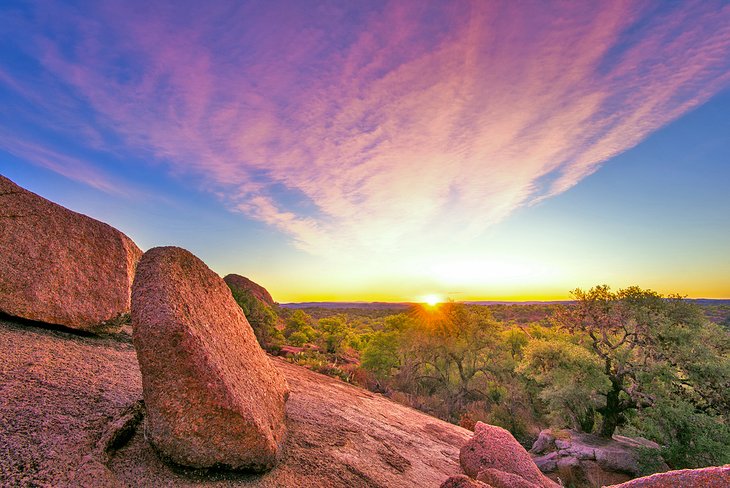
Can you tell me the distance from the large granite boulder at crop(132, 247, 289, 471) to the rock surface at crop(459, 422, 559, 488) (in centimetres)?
679

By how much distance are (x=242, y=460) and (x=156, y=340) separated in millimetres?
2029

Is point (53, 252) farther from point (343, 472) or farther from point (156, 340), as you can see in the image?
point (343, 472)

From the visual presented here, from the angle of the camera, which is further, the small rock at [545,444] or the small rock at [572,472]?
the small rock at [545,444]

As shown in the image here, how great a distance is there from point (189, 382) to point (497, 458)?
9.08 m

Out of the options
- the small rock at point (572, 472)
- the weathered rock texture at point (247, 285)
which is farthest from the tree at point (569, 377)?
the weathered rock texture at point (247, 285)

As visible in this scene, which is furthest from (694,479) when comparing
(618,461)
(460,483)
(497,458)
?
(618,461)

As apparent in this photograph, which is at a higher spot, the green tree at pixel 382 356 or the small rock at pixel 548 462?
the green tree at pixel 382 356

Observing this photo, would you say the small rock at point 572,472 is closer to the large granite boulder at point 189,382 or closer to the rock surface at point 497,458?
the rock surface at point 497,458

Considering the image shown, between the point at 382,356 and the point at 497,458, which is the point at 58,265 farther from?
the point at 382,356

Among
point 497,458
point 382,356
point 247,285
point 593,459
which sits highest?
point 247,285

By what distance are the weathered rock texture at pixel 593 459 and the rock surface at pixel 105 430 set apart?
34.3 ft

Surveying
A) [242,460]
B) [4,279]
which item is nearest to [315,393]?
[242,460]

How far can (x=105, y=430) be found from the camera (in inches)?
163

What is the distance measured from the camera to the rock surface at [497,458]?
8969mm
